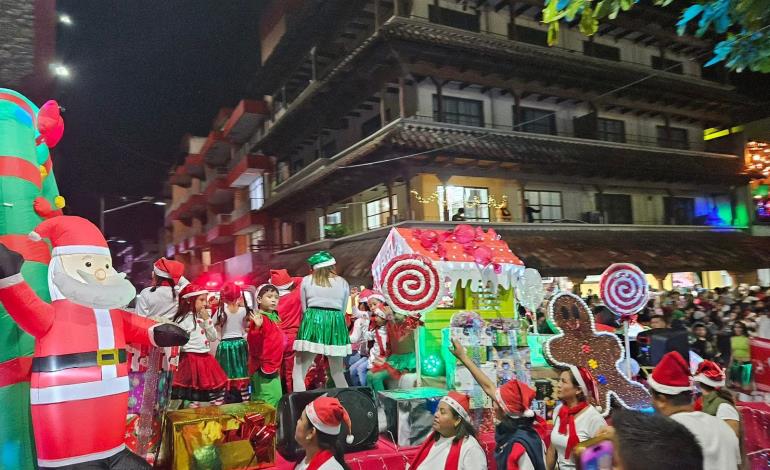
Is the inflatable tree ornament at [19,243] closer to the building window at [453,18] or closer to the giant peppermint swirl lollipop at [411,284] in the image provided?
the giant peppermint swirl lollipop at [411,284]

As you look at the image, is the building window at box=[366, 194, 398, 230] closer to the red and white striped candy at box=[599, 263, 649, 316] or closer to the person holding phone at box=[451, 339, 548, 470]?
the red and white striped candy at box=[599, 263, 649, 316]

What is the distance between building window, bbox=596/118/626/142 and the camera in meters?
22.6

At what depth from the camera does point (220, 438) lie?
4.39m

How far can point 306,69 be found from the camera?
982 inches

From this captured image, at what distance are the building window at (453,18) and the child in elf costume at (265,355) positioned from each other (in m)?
15.3

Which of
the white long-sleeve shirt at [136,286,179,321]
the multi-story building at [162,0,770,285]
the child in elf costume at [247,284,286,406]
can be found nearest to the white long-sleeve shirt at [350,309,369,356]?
the child in elf costume at [247,284,286,406]

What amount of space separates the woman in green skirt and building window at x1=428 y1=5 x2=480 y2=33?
49.9ft

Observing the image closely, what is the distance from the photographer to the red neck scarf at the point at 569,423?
12.4 feet

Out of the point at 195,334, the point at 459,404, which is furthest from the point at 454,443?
the point at 195,334

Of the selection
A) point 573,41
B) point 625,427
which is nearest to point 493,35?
point 573,41

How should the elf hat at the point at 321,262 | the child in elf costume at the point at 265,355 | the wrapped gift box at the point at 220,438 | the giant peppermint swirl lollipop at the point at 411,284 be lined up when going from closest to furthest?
the wrapped gift box at the point at 220,438, the elf hat at the point at 321,262, the child in elf costume at the point at 265,355, the giant peppermint swirl lollipop at the point at 411,284

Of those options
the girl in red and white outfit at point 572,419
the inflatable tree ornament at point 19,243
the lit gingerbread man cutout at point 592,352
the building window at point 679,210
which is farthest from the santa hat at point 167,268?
the building window at point 679,210

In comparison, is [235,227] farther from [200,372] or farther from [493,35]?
[200,372]

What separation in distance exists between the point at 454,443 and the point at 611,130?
2260cm
